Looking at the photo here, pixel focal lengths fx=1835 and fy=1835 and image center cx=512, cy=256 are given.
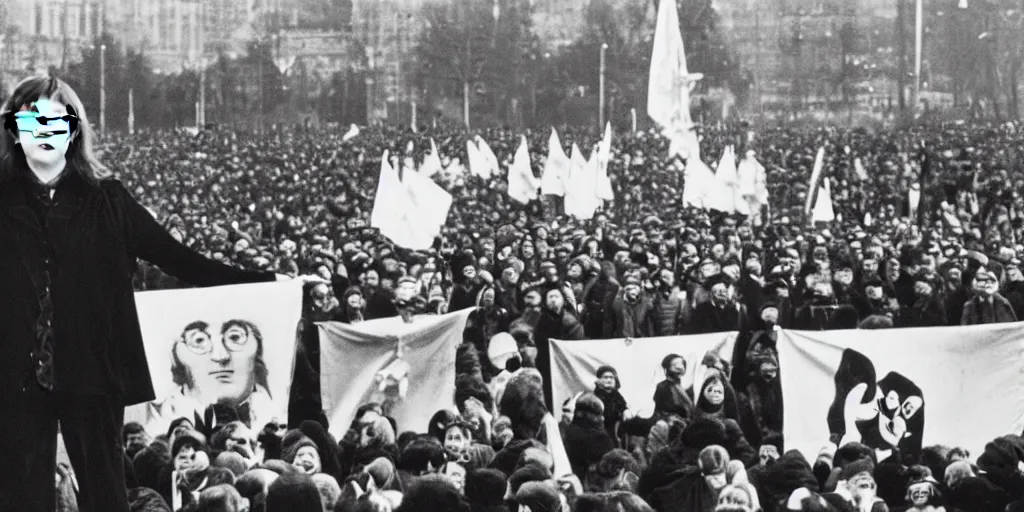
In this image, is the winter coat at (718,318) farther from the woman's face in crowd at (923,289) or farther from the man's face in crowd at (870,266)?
the man's face in crowd at (870,266)

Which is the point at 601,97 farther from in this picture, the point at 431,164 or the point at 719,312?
the point at 719,312

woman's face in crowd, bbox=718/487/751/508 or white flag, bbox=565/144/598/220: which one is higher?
white flag, bbox=565/144/598/220

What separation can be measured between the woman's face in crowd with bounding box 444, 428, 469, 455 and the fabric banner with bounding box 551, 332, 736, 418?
167cm

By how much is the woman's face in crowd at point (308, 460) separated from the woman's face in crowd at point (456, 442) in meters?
0.57

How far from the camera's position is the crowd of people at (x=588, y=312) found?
634 centimetres

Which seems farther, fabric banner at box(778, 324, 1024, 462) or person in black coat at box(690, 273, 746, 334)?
person in black coat at box(690, 273, 746, 334)

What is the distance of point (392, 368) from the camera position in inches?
342

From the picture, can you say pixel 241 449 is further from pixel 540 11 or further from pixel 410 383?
pixel 540 11

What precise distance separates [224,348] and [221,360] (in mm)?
56

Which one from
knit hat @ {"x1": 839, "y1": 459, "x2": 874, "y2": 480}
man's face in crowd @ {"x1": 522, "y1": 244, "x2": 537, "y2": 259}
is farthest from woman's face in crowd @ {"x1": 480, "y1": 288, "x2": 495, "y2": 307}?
knit hat @ {"x1": 839, "y1": 459, "x2": 874, "y2": 480}

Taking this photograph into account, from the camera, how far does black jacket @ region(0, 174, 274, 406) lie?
115 inches

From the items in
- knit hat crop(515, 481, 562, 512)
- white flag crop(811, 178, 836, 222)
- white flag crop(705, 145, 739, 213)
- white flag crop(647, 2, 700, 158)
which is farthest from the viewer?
white flag crop(647, 2, 700, 158)

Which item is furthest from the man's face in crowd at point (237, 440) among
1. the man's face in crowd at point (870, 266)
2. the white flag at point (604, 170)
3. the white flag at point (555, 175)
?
the white flag at point (555, 175)

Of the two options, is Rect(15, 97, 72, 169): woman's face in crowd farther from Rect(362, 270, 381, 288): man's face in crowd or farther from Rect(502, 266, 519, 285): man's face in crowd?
Rect(362, 270, 381, 288): man's face in crowd
